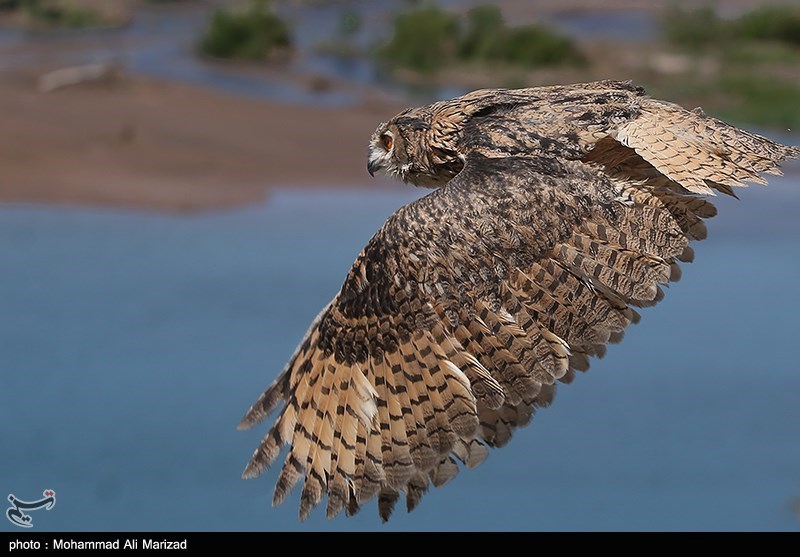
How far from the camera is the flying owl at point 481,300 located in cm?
509

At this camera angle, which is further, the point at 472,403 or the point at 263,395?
the point at 263,395

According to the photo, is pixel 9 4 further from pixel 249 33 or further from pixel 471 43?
pixel 471 43

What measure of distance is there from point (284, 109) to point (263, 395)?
84.3 feet

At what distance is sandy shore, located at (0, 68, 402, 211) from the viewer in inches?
1089

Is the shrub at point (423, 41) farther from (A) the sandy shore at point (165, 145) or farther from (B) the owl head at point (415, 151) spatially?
(B) the owl head at point (415, 151)

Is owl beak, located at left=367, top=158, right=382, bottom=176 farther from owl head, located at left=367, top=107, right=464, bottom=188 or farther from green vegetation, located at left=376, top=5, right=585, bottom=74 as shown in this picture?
green vegetation, located at left=376, top=5, right=585, bottom=74

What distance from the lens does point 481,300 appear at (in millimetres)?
5137

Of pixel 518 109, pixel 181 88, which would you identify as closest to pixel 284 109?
pixel 181 88

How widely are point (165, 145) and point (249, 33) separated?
4690 millimetres

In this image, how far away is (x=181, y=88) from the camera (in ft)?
102

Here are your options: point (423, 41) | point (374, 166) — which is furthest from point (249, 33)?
point (374, 166)

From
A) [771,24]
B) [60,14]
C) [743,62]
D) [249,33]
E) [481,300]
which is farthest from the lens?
[60,14]

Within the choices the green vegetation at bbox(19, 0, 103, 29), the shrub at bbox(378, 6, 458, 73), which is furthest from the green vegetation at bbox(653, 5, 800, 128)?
the green vegetation at bbox(19, 0, 103, 29)

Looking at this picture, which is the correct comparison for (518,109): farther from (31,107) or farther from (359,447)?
(31,107)
